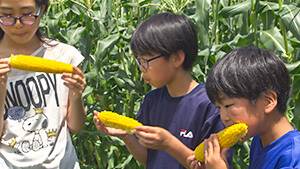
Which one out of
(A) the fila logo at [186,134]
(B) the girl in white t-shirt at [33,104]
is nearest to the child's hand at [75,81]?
(B) the girl in white t-shirt at [33,104]

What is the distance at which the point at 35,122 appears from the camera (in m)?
2.61

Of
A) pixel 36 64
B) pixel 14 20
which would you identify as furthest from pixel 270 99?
pixel 14 20

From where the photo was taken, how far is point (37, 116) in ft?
8.60

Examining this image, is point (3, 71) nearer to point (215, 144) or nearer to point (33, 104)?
point (33, 104)

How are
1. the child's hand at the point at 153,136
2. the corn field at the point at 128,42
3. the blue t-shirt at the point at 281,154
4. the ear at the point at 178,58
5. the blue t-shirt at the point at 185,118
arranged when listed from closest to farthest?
the blue t-shirt at the point at 281,154 → the child's hand at the point at 153,136 → the blue t-shirt at the point at 185,118 → the ear at the point at 178,58 → the corn field at the point at 128,42

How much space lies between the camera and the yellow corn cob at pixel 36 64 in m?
2.43

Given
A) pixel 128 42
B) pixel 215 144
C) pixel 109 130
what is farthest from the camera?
pixel 128 42

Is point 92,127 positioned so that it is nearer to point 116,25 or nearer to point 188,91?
point 116,25

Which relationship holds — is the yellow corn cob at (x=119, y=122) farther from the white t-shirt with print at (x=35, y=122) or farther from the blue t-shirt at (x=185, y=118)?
the white t-shirt with print at (x=35, y=122)

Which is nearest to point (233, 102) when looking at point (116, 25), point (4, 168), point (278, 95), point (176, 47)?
point (278, 95)

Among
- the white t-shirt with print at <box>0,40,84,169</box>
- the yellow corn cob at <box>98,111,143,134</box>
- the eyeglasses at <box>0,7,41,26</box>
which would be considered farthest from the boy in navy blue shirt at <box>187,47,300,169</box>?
the eyeglasses at <box>0,7,41,26</box>

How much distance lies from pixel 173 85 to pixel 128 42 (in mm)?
1604

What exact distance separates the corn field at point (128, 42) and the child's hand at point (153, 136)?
1.16m

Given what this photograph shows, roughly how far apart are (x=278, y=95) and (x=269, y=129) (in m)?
0.16
